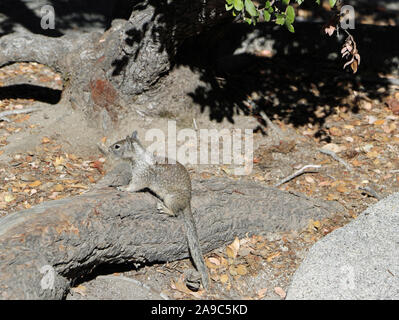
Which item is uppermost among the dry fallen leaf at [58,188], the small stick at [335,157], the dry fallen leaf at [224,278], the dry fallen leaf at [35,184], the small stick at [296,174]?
the small stick at [335,157]

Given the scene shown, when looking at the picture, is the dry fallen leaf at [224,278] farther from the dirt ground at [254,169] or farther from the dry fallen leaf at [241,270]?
the dry fallen leaf at [241,270]

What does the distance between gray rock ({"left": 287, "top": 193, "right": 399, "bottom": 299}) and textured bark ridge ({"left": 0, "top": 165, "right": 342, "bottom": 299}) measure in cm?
67

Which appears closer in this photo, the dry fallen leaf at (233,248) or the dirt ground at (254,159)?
the dirt ground at (254,159)

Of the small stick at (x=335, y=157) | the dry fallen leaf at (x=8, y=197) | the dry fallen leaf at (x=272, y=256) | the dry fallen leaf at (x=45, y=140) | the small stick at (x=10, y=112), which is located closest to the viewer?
the dry fallen leaf at (x=272, y=256)

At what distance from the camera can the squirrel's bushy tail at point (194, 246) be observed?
5.18 meters

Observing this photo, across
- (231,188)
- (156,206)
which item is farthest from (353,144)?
(156,206)

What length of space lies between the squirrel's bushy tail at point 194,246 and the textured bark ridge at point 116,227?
4.3 inches

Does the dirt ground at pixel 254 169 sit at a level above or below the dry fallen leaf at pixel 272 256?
above

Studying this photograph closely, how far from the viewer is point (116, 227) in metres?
4.84

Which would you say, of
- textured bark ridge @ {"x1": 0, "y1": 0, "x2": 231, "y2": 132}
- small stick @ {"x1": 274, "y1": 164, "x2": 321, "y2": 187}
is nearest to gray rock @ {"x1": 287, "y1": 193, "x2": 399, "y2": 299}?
small stick @ {"x1": 274, "y1": 164, "x2": 321, "y2": 187}

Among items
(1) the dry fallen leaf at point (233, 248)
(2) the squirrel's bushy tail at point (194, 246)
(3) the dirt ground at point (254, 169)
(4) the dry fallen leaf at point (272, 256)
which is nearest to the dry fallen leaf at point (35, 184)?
(3) the dirt ground at point (254, 169)

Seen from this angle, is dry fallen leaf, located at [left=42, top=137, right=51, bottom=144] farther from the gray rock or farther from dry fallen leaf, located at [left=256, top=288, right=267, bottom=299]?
the gray rock

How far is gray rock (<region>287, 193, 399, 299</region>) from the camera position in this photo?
15.7 feet

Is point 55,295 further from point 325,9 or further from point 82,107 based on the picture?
point 325,9
